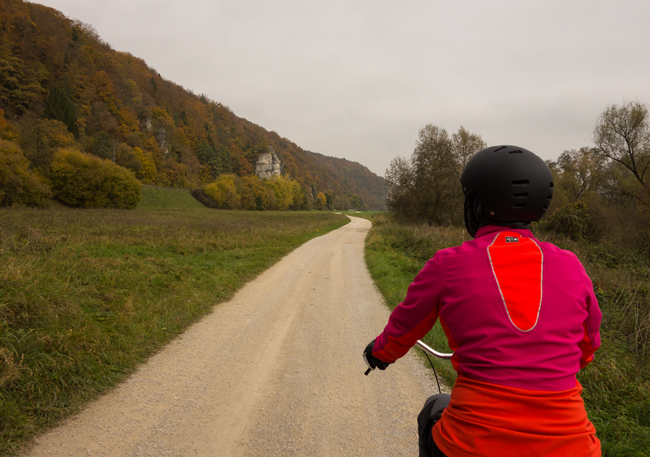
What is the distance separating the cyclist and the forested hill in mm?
52436

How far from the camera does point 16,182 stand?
27625 mm

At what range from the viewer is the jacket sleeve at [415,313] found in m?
1.43

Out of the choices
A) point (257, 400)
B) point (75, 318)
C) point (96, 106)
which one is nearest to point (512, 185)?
point (257, 400)

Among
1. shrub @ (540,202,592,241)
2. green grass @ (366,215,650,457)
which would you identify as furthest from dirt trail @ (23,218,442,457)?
shrub @ (540,202,592,241)

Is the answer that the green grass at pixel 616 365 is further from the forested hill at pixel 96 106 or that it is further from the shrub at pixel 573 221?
the forested hill at pixel 96 106

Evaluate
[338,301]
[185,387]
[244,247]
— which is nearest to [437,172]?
[244,247]

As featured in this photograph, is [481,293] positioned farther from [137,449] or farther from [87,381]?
[87,381]

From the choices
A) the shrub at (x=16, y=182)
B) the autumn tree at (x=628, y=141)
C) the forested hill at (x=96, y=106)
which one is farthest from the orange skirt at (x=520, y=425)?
the forested hill at (x=96, y=106)

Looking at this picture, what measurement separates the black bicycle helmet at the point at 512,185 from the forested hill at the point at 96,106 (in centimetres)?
5235

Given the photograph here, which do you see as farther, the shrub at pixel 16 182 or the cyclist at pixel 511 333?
the shrub at pixel 16 182

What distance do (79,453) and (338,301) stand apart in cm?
534

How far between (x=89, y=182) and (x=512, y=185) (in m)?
50.2

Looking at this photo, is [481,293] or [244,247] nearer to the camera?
[481,293]

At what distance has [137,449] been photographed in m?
2.67
